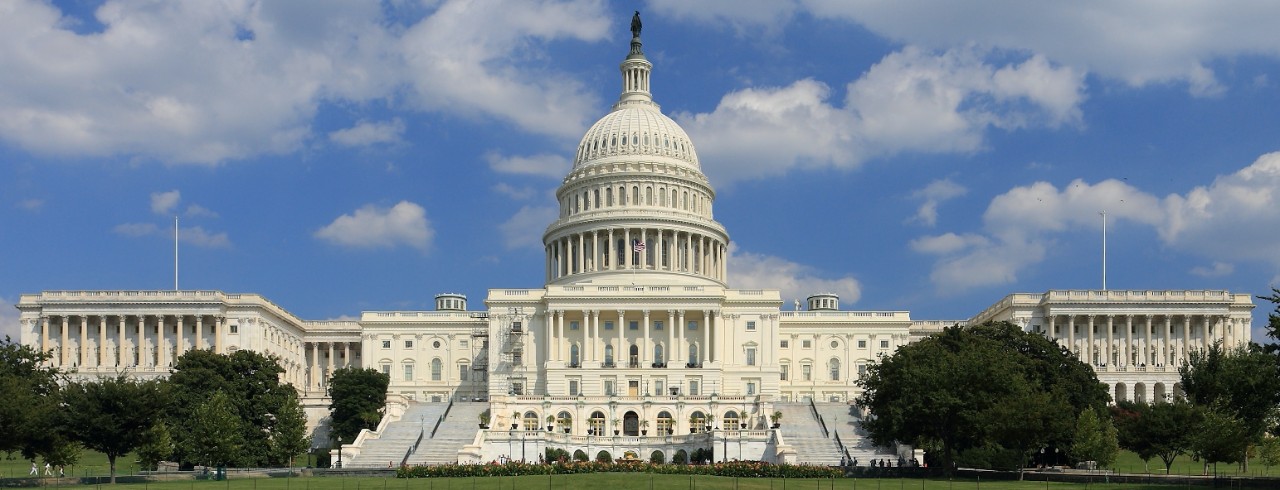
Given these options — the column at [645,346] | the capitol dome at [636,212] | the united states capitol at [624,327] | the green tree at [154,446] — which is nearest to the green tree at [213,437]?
the green tree at [154,446]

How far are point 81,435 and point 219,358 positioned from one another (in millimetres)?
27031

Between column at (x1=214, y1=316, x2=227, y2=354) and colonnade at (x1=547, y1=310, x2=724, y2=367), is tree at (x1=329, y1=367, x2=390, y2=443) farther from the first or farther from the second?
column at (x1=214, y1=316, x2=227, y2=354)

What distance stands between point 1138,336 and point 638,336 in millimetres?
51320

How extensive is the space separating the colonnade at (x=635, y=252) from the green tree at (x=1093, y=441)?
7186 centimetres

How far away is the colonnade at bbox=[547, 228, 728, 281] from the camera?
157m

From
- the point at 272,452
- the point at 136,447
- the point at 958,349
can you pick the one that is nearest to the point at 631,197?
the point at 958,349

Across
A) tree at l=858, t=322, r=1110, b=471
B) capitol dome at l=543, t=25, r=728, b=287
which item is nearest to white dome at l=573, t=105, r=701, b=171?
capitol dome at l=543, t=25, r=728, b=287

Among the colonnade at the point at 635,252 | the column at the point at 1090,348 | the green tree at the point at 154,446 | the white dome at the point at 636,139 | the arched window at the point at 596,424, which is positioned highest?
the white dome at the point at 636,139

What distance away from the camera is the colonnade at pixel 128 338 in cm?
14775

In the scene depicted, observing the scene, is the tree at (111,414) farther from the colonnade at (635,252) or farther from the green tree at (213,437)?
the colonnade at (635,252)

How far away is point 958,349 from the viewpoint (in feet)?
357

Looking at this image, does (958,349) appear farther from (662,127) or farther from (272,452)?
(662,127)

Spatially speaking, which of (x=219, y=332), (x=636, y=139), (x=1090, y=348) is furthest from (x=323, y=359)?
(x=1090, y=348)

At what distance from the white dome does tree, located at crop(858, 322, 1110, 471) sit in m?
62.2
